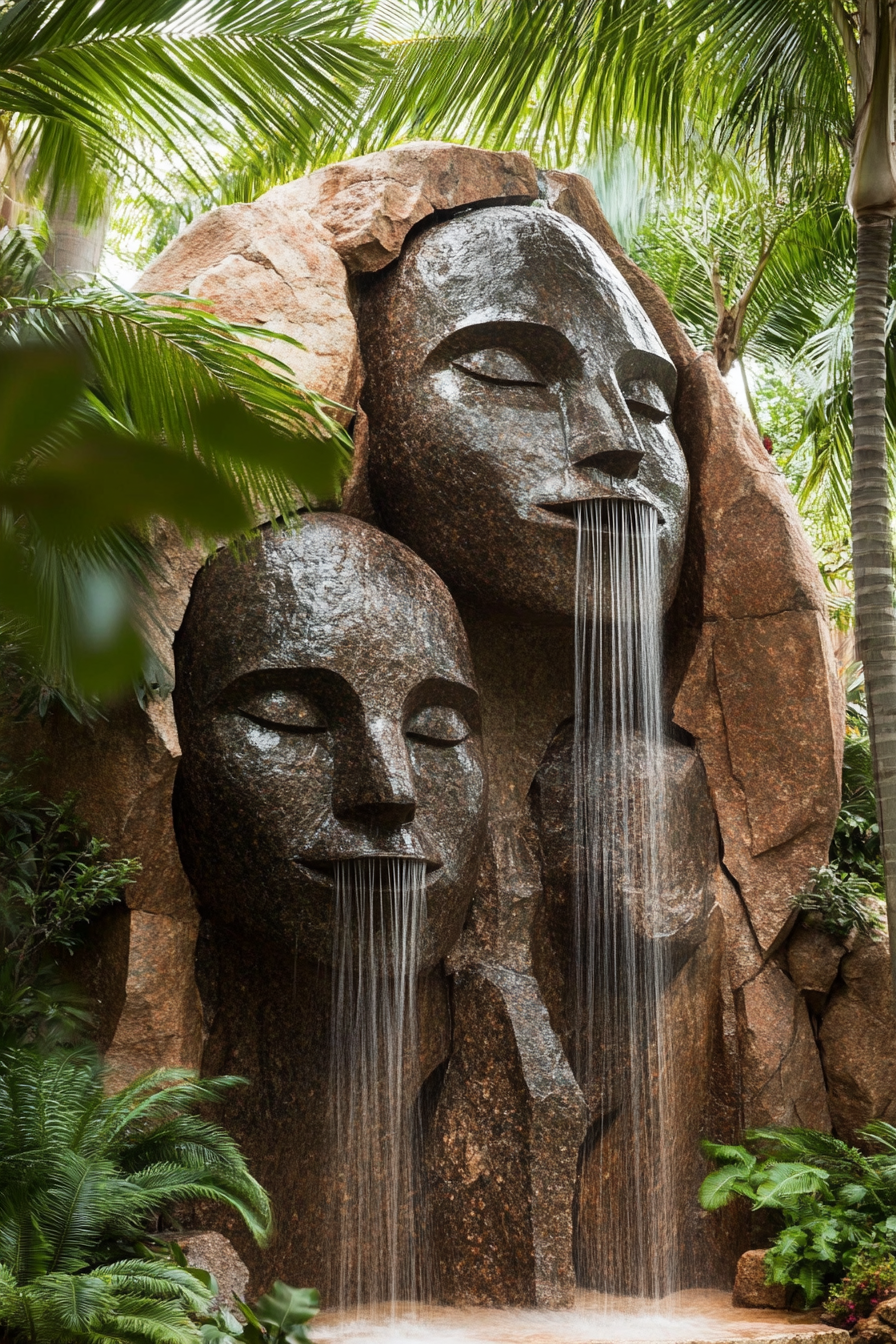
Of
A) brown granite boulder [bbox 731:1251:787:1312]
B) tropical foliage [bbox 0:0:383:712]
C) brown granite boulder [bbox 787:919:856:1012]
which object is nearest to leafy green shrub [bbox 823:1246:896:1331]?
brown granite boulder [bbox 731:1251:787:1312]

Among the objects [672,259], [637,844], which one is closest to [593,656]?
[637,844]

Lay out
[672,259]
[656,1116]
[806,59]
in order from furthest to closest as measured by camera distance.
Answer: [672,259] < [806,59] < [656,1116]

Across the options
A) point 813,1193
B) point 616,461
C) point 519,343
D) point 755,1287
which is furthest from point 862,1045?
point 519,343

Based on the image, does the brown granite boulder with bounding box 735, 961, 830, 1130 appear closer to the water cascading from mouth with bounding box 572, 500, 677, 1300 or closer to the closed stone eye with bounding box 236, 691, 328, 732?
the water cascading from mouth with bounding box 572, 500, 677, 1300

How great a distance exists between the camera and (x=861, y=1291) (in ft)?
18.9

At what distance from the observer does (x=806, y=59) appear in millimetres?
7637

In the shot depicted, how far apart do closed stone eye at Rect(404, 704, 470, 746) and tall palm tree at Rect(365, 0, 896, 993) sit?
2.15m

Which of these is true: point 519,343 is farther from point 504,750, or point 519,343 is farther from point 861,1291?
point 861,1291

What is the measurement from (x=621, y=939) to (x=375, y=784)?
6.27ft

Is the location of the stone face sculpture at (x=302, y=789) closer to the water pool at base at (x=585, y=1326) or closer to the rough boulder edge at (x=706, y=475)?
the water pool at base at (x=585, y=1326)

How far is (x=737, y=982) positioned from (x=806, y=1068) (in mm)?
587

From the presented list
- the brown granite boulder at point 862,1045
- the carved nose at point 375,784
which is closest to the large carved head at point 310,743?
the carved nose at point 375,784

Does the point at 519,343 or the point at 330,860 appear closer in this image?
the point at 330,860

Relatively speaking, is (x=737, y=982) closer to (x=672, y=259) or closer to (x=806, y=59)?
(x=806, y=59)
